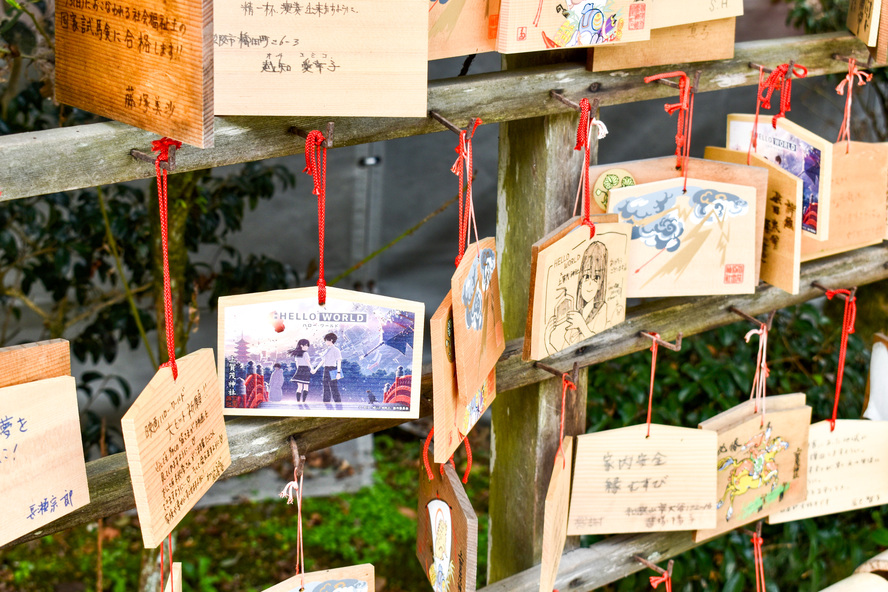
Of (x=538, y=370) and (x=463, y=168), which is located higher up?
(x=463, y=168)

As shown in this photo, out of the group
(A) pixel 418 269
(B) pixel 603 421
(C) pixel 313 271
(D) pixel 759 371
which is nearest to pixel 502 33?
(D) pixel 759 371

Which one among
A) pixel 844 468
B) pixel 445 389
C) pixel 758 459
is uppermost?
pixel 445 389

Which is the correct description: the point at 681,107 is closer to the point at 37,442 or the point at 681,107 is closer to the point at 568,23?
the point at 568,23

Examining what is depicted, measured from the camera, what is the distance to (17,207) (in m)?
2.43

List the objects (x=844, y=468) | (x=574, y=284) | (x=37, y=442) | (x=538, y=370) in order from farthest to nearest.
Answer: (x=844, y=468) → (x=538, y=370) → (x=574, y=284) → (x=37, y=442)

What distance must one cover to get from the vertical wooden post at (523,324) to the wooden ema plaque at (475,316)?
25 centimetres

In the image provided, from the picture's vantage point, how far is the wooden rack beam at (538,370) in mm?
1279

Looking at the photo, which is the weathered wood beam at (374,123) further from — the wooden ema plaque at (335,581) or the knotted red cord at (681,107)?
the wooden ema plaque at (335,581)

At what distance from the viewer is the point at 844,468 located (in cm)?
206

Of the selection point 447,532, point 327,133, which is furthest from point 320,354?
point 447,532

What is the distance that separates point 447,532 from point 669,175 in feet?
2.35

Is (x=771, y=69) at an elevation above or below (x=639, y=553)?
above

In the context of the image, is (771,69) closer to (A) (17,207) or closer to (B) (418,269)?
(A) (17,207)

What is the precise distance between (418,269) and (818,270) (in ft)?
6.29
